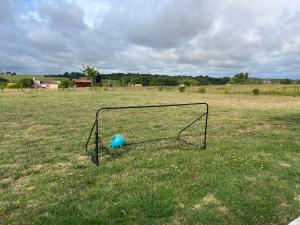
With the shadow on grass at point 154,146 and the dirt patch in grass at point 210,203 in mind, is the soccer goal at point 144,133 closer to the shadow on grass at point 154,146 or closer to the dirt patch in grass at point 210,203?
the shadow on grass at point 154,146

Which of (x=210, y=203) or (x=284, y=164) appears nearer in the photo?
(x=210, y=203)

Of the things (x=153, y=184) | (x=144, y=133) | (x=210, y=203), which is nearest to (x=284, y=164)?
(x=210, y=203)

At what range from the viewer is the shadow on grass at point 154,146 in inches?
268

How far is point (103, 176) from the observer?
516 centimetres

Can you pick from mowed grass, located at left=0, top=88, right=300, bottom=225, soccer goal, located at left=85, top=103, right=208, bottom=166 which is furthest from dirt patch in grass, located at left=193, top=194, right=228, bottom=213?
soccer goal, located at left=85, top=103, right=208, bottom=166

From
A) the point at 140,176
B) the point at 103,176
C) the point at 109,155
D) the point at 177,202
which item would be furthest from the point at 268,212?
the point at 109,155

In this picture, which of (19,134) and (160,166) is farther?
(19,134)

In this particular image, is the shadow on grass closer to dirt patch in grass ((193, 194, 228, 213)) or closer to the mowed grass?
the mowed grass

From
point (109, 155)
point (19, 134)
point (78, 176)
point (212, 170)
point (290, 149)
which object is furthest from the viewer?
point (19, 134)

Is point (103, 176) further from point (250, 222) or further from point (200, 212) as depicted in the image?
Result: point (250, 222)

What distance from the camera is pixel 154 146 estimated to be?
24.4 feet

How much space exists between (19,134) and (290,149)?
744 cm

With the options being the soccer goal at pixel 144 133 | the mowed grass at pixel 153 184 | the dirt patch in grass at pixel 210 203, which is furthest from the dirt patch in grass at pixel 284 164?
the dirt patch in grass at pixel 210 203

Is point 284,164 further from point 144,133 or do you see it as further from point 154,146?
point 144,133
